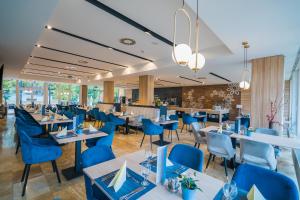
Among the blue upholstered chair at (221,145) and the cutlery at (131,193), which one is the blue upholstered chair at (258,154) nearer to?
the blue upholstered chair at (221,145)

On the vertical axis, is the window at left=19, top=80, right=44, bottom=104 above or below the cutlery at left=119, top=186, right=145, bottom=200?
above

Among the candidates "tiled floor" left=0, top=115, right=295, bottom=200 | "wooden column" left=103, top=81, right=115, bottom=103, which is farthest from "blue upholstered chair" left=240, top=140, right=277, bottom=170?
"wooden column" left=103, top=81, right=115, bottom=103

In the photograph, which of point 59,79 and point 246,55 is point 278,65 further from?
point 59,79

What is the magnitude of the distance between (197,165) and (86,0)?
2987 mm

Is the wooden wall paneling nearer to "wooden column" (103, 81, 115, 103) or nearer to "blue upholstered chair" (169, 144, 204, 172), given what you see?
"wooden column" (103, 81, 115, 103)

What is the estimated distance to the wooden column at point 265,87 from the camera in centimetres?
405

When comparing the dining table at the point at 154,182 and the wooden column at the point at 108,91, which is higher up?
the wooden column at the point at 108,91

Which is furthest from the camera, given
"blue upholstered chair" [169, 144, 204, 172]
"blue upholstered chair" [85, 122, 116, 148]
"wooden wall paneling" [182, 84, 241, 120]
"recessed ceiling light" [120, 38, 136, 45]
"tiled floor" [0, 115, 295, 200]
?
"wooden wall paneling" [182, 84, 241, 120]

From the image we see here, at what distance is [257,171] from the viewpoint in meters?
1.38

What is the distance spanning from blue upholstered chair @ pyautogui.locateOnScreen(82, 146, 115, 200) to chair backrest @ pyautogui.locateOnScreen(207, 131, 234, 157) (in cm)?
194

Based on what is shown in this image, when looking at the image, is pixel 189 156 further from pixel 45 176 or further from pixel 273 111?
pixel 273 111

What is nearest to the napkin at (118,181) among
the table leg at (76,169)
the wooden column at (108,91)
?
the table leg at (76,169)

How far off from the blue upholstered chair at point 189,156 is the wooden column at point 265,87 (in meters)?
3.65

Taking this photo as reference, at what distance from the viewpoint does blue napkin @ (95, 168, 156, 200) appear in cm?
113
